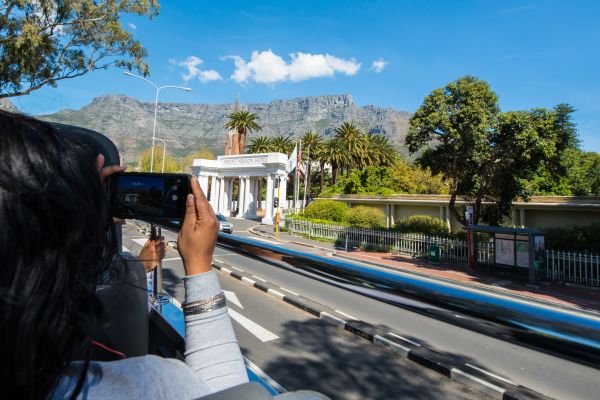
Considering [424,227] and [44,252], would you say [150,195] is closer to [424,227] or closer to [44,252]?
[44,252]

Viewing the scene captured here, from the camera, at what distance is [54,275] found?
0.55 metres

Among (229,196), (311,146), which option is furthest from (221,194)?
(311,146)

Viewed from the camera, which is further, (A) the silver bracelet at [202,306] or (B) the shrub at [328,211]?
(B) the shrub at [328,211]

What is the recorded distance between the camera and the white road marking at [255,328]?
18.0 feet

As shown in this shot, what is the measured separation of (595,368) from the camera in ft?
2.15

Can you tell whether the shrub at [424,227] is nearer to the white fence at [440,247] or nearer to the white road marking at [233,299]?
the white fence at [440,247]

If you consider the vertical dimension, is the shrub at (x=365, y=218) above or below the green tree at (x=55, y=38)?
below

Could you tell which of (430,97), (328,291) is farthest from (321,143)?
(328,291)

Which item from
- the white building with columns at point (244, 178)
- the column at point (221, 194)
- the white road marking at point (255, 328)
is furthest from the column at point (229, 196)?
the white road marking at point (255, 328)

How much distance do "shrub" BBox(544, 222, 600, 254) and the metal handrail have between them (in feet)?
49.2

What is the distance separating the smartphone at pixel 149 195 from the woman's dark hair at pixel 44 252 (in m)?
0.46

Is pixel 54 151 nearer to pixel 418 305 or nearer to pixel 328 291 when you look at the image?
pixel 418 305

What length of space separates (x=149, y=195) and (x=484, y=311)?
991 mm

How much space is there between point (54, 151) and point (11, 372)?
34 centimetres
